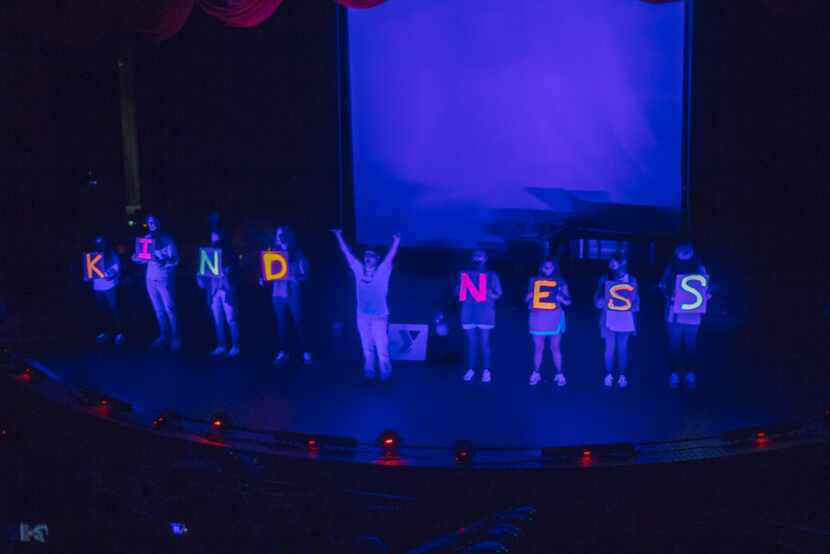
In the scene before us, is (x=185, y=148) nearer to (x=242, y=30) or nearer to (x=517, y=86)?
(x=242, y=30)

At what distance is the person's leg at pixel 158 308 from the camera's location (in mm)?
11305

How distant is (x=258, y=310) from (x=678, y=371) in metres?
5.92

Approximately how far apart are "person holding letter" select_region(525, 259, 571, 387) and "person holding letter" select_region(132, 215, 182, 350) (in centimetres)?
464

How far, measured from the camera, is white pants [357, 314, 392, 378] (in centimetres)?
973

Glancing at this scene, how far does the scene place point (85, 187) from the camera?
42.7ft

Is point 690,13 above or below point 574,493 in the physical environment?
above

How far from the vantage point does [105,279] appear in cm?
1156

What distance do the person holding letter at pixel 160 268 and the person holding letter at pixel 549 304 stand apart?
4644 mm

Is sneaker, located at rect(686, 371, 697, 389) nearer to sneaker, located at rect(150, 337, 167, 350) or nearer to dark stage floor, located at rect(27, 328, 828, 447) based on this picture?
dark stage floor, located at rect(27, 328, 828, 447)

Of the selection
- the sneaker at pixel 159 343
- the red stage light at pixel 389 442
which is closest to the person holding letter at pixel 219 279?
the sneaker at pixel 159 343

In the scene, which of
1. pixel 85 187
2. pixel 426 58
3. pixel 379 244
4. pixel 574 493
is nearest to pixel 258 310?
pixel 379 244

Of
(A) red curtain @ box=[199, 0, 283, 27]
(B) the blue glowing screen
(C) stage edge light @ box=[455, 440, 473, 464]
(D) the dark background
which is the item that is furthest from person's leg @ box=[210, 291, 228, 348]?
(C) stage edge light @ box=[455, 440, 473, 464]

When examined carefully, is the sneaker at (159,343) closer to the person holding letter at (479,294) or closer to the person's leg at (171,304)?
the person's leg at (171,304)

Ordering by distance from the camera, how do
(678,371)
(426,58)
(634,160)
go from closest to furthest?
(678,371) → (634,160) → (426,58)
